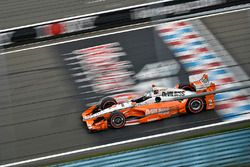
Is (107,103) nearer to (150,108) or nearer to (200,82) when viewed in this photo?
(150,108)

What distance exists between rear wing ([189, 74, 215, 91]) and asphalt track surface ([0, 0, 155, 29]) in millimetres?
4537

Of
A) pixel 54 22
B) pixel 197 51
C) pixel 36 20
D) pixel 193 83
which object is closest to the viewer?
pixel 193 83

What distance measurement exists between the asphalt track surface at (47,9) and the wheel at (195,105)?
16.7ft

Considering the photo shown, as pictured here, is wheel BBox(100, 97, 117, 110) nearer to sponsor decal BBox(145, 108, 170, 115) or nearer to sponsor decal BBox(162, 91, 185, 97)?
sponsor decal BBox(145, 108, 170, 115)

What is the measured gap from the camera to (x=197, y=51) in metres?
12.6

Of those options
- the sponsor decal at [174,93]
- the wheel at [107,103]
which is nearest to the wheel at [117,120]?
the wheel at [107,103]

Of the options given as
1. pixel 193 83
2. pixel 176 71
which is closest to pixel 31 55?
pixel 176 71

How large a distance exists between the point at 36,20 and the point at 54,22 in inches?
44.5

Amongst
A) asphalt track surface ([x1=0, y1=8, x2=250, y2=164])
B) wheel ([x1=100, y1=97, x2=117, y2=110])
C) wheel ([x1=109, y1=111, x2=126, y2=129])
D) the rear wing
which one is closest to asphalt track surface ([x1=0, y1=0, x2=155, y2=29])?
asphalt track surface ([x1=0, y1=8, x2=250, y2=164])

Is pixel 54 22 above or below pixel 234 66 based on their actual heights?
above

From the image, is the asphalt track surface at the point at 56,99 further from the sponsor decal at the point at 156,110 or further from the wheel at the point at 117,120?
the sponsor decal at the point at 156,110

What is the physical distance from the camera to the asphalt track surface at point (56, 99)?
1020cm

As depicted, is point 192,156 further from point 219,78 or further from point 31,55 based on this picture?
point 31,55

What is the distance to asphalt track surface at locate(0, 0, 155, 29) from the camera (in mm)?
14797
